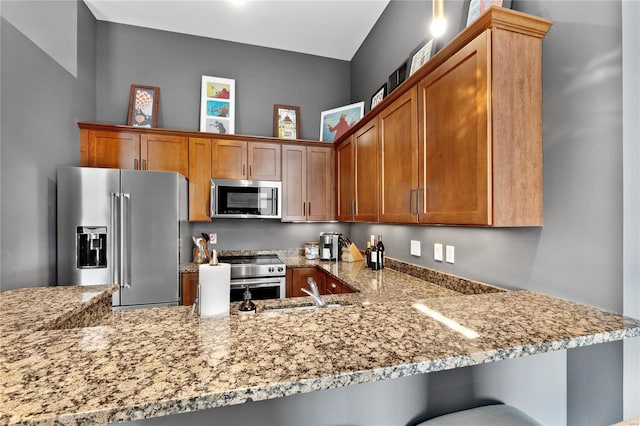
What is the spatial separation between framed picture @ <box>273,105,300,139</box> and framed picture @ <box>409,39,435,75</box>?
5.45ft

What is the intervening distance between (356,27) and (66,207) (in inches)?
124

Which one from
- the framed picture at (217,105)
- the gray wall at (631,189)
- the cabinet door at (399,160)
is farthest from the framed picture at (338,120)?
the gray wall at (631,189)

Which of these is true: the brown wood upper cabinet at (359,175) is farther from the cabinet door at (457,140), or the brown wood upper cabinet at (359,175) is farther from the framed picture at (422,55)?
the cabinet door at (457,140)

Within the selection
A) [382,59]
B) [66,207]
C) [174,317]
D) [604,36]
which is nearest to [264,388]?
[174,317]

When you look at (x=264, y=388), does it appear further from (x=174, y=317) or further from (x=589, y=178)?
(x=589, y=178)

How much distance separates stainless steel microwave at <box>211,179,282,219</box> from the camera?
9.77ft

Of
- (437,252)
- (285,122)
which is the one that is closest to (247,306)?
(437,252)

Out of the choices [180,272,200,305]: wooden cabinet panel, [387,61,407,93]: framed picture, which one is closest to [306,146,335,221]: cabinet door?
[387,61,407,93]: framed picture

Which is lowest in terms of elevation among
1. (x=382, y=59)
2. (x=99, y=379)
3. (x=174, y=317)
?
(x=174, y=317)

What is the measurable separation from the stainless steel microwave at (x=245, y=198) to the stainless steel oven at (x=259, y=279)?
533 mm

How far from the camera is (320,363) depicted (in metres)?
0.63

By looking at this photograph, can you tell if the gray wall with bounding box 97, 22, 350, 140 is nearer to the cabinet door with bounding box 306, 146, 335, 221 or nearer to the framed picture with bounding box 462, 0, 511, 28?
the cabinet door with bounding box 306, 146, 335, 221

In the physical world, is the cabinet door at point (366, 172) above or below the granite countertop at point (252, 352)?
above

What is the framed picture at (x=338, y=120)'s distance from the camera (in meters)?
3.38
